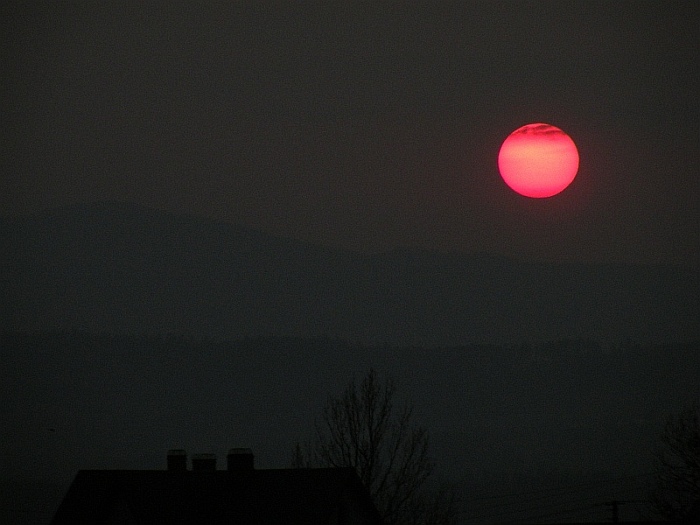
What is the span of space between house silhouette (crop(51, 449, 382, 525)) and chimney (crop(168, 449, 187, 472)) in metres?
2.94

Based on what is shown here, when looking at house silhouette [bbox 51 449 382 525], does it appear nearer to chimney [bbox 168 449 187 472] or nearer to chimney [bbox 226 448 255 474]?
chimney [bbox 226 448 255 474]

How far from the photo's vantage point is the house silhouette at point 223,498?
40.9 meters

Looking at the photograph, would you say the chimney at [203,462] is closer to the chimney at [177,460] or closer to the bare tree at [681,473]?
the chimney at [177,460]

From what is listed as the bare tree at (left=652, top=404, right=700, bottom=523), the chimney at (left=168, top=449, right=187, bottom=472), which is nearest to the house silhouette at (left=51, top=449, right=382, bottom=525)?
the chimney at (left=168, top=449, right=187, bottom=472)

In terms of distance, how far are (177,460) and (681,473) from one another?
26.9 m

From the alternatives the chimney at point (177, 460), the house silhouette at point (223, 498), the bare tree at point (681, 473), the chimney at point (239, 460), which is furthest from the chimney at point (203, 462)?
the bare tree at point (681, 473)

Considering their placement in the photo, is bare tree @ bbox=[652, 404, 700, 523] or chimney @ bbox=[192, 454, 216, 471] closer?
chimney @ bbox=[192, 454, 216, 471]

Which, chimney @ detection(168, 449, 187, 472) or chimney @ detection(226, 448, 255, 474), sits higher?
chimney @ detection(168, 449, 187, 472)

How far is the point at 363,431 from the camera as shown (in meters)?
56.7

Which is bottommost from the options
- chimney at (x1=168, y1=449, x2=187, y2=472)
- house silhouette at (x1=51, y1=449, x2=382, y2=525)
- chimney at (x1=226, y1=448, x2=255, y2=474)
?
house silhouette at (x1=51, y1=449, x2=382, y2=525)

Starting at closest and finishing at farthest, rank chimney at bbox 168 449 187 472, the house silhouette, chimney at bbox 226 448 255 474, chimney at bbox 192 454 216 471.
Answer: the house silhouette < chimney at bbox 226 448 255 474 < chimney at bbox 192 454 216 471 < chimney at bbox 168 449 187 472

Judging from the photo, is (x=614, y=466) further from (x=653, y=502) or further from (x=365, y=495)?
(x=365, y=495)

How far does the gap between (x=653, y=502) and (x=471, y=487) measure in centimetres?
13391

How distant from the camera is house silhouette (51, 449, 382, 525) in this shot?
40.9 m
